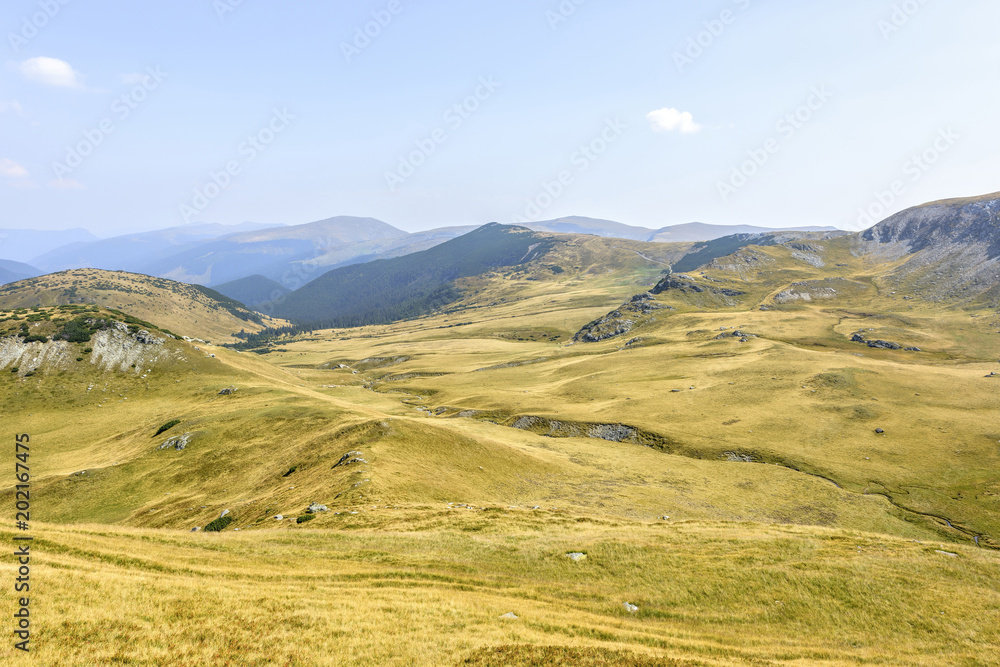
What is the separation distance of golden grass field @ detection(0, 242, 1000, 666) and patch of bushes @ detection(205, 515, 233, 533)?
94cm

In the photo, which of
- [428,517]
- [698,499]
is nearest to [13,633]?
[428,517]

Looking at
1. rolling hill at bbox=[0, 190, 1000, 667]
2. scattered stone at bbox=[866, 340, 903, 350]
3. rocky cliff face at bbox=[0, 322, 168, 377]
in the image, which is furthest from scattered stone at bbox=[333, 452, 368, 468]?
scattered stone at bbox=[866, 340, 903, 350]

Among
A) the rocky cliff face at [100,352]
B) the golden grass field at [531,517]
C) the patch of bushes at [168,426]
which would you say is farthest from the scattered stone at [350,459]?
the rocky cliff face at [100,352]

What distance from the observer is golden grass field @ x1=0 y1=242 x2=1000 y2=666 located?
19078 mm

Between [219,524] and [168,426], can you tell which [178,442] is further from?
[219,524]

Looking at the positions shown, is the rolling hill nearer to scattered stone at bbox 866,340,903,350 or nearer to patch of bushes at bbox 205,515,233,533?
patch of bushes at bbox 205,515,233,533

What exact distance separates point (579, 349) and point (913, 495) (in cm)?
13608

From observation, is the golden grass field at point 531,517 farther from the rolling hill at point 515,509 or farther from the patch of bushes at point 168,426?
the patch of bushes at point 168,426

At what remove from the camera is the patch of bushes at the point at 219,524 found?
134 ft

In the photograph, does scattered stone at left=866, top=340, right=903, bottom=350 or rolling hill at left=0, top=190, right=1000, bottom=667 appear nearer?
rolling hill at left=0, top=190, right=1000, bottom=667

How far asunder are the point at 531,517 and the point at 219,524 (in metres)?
29.3

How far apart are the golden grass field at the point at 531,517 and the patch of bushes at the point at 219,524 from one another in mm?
943

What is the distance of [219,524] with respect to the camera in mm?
41438

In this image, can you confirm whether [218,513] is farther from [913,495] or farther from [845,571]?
[913,495]
